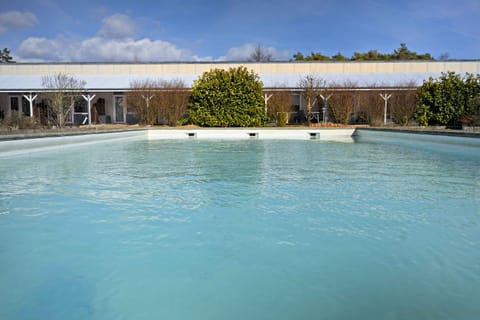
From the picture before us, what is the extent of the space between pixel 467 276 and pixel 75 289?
2588 millimetres

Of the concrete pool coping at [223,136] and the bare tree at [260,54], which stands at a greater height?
Result: the bare tree at [260,54]

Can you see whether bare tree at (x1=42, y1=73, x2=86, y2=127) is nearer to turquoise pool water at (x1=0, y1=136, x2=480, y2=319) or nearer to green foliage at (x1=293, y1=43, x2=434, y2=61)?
turquoise pool water at (x1=0, y1=136, x2=480, y2=319)

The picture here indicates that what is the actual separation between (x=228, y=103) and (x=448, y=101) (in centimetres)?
1049

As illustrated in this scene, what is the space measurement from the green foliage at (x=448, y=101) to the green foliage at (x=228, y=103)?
7.87m

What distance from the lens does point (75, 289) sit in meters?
2.24

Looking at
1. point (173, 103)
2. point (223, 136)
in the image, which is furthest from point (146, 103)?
point (223, 136)

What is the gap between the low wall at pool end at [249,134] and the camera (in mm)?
15953

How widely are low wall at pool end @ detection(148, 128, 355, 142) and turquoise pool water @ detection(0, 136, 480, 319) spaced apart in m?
10.2

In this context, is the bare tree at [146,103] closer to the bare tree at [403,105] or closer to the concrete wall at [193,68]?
the concrete wall at [193,68]

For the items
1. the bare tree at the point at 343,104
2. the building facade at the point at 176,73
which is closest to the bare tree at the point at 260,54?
the building facade at the point at 176,73

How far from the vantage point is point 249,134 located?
637 inches

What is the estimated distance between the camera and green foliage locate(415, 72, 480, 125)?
15.8m

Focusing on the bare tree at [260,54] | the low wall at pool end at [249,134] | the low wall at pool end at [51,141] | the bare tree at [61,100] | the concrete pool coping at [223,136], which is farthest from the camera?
the bare tree at [260,54]

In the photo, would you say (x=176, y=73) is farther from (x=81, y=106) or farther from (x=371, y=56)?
(x=371, y=56)
